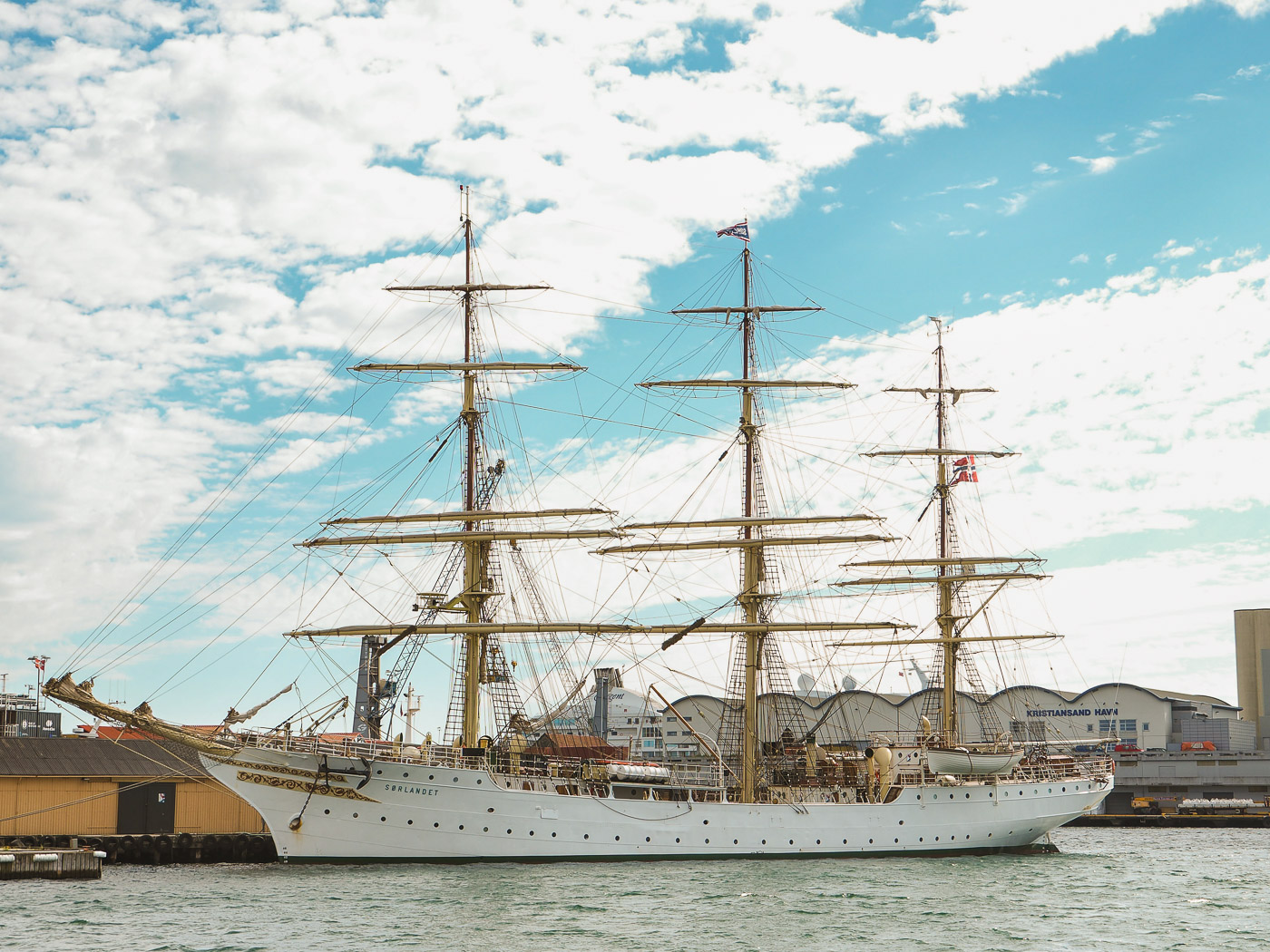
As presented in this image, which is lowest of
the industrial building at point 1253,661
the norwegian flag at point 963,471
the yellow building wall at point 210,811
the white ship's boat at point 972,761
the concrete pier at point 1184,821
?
the concrete pier at point 1184,821

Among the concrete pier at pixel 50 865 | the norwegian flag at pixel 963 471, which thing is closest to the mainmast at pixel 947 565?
the norwegian flag at pixel 963 471

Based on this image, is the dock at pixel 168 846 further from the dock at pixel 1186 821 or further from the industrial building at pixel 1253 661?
the industrial building at pixel 1253 661

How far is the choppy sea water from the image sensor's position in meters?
26.5

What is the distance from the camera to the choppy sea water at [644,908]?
26469 mm

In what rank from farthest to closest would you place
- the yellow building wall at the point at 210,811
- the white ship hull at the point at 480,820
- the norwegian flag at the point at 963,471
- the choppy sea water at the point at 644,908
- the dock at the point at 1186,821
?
1. the dock at the point at 1186,821
2. the norwegian flag at the point at 963,471
3. the yellow building wall at the point at 210,811
4. the white ship hull at the point at 480,820
5. the choppy sea water at the point at 644,908

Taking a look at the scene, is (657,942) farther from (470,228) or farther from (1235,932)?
(470,228)

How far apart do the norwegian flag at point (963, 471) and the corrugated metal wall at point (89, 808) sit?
115 feet

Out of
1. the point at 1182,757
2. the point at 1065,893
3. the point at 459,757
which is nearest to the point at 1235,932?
the point at 1065,893

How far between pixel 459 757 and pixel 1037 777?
2629cm

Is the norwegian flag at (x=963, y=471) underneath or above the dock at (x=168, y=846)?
above

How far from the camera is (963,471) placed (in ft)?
203

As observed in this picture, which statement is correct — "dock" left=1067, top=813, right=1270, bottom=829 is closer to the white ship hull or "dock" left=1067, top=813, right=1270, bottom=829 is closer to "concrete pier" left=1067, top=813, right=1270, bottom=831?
"concrete pier" left=1067, top=813, right=1270, bottom=831

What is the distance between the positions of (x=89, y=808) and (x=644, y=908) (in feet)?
78.5

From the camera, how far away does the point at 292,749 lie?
4009 cm
